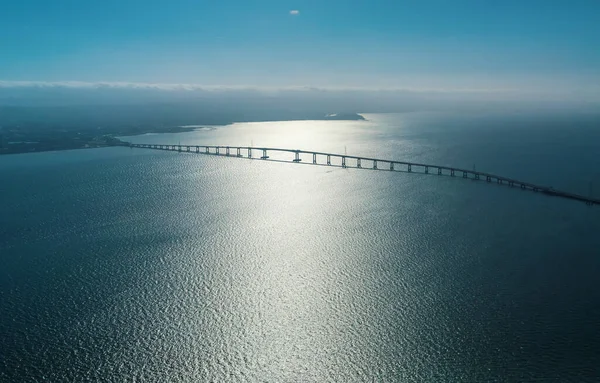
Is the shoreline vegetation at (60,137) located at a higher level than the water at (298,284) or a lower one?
higher

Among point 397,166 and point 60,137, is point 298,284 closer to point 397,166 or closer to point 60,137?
point 397,166

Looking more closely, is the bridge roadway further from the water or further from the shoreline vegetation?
the shoreline vegetation

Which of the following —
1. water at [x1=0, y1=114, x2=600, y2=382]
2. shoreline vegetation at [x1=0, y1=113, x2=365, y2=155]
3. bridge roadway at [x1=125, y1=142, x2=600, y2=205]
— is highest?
shoreline vegetation at [x1=0, y1=113, x2=365, y2=155]

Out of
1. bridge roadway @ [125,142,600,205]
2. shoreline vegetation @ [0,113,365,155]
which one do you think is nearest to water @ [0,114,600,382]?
bridge roadway @ [125,142,600,205]

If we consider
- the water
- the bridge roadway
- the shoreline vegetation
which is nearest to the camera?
the water

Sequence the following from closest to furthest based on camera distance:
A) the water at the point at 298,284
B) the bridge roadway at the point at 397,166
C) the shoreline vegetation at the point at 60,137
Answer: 1. the water at the point at 298,284
2. the bridge roadway at the point at 397,166
3. the shoreline vegetation at the point at 60,137

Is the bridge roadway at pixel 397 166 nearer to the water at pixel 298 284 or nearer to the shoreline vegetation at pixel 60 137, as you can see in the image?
the water at pixel 298 284

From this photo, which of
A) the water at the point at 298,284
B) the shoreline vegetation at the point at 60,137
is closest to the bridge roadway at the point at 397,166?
the water at the point at 298,284

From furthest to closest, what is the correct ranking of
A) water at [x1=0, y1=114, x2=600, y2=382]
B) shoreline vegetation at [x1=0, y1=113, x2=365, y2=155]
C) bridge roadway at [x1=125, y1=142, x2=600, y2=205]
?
shoreline vegetation at [x1=0, y1=113, x2=365, y2=155] → bridge roadway at [x1=125, y1=142, x2=600, y2=205] → water at [x1=0, y1=114, x2=600, y2=382]

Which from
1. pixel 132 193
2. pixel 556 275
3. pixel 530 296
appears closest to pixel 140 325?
pixel 530 296

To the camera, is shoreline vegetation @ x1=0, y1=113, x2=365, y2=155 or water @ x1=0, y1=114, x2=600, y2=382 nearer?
water @ x1=0, y1=114, x2=600, y2=382
